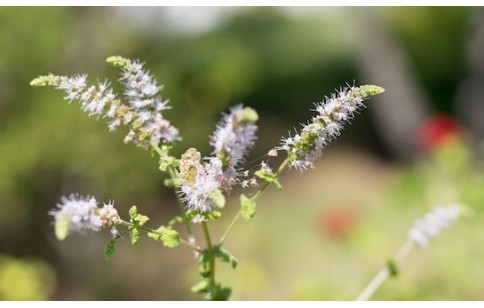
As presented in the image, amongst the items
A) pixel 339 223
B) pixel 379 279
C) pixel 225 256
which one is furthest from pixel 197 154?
pixel 339 223

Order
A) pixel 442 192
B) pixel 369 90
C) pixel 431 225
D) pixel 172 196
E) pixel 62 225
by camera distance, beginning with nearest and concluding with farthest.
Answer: pixel 62 225
pixel 369 90
pixel 431 225
pixel 442 192
pixel 172 196

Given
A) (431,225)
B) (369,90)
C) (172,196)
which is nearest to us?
(369,90)

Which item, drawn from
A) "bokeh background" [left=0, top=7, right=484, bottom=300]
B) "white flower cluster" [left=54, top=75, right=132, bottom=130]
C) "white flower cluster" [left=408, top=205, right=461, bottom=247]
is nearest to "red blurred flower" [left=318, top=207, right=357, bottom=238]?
"bokeh background" [left=0, top=7, right=484, bottom=300]

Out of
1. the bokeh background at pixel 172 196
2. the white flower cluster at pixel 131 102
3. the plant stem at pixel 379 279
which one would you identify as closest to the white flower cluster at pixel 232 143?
the white flower cluster at pixel 131 102

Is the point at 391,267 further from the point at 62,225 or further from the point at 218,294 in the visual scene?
the point at 62,225

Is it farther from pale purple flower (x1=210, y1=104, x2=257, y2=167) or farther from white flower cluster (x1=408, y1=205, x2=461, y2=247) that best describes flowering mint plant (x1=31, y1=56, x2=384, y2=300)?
white flower cluster (x1=408, y1=205, x2=461, y2=247)

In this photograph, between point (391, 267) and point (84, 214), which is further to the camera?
point (391, 267)

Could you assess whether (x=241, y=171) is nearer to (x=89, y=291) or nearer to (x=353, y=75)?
(x=89, y=291)
